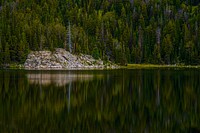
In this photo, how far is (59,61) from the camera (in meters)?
177

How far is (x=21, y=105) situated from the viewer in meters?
40.9

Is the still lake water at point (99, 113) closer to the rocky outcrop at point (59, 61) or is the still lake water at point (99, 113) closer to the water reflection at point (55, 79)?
the water reflection at point (55, 79)

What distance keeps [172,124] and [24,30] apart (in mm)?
169944

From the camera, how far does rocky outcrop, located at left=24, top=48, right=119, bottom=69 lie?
17288 centimetres

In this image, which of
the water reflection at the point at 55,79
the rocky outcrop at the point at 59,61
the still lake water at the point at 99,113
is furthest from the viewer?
the rocky outcrop at the point at 59,61

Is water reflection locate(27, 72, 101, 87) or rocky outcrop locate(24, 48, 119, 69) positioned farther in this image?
rocky outcrop locate(24, 48, 119, 69)

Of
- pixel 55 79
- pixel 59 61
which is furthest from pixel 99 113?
pixel 59 61

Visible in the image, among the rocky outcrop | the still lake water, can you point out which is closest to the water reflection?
the still lake water

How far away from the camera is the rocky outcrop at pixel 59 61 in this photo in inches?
6806

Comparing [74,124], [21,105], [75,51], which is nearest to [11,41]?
[75,51]

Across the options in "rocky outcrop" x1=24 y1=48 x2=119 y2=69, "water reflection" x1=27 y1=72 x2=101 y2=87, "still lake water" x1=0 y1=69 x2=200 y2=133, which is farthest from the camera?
"rocky outcrop" x1=24 y1=48 x2=119 y2=69

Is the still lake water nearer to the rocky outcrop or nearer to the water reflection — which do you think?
the water reflection

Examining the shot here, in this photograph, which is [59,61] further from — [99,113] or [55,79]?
[99,113]

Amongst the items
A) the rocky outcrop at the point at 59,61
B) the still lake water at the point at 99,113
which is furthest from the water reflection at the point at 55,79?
the rocky outcrop at the point at 59,61
